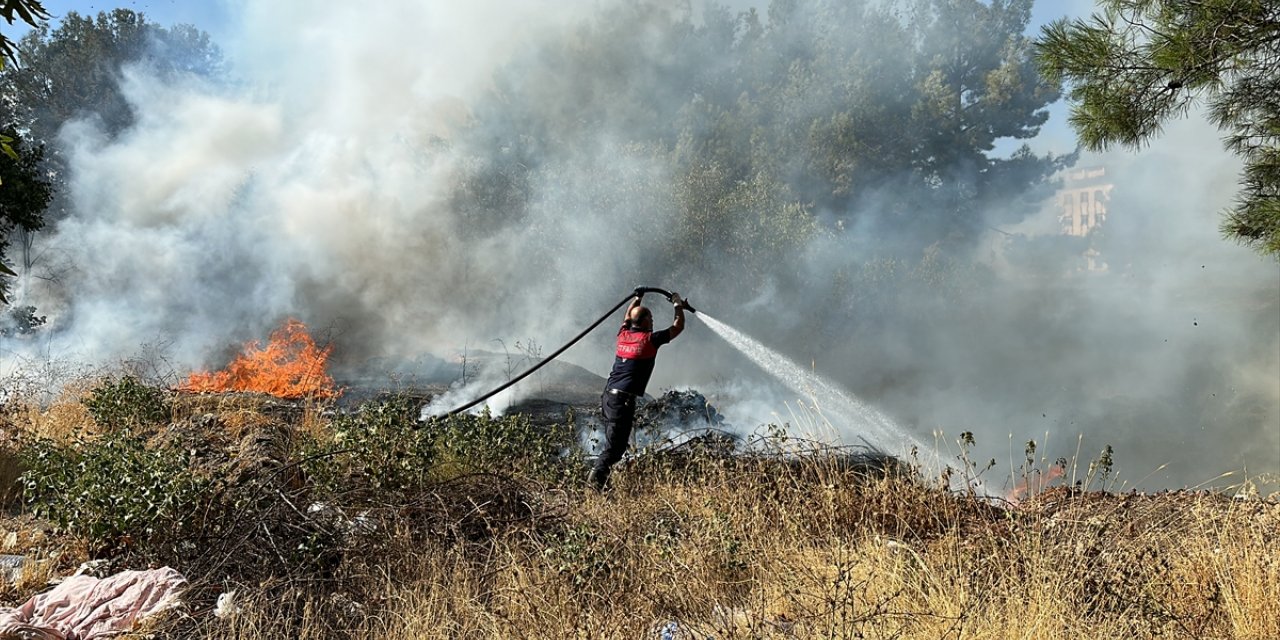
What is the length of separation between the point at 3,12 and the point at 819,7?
1924 centimetres

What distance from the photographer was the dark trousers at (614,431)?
5914 millimetres

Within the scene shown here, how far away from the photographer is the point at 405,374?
1299 cm

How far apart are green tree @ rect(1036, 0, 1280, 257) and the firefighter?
10.0 feet

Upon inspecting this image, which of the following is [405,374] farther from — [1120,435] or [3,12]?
[1120,435]

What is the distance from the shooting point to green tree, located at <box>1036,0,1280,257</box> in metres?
4.73

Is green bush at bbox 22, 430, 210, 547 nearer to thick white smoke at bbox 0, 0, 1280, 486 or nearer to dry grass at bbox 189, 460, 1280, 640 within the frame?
dry grass at bbox 189, 460, 1280, 640

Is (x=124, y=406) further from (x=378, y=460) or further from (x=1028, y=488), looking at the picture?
(x=1028, y=488)

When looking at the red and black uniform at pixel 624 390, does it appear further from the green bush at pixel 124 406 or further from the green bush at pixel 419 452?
the green bush at pixel 124 406

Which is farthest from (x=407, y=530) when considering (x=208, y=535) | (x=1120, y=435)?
(x=1120, y=435)

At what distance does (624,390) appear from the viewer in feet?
20.3

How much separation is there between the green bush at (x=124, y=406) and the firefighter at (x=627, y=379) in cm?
357

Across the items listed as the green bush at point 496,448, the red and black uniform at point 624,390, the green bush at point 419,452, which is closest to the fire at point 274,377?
the green bush at point 496,448

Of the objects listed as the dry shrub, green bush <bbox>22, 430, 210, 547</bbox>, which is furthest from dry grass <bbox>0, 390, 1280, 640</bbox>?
the dry shrub

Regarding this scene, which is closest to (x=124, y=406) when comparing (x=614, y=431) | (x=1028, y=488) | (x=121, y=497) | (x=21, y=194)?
(x=121, y=497)
